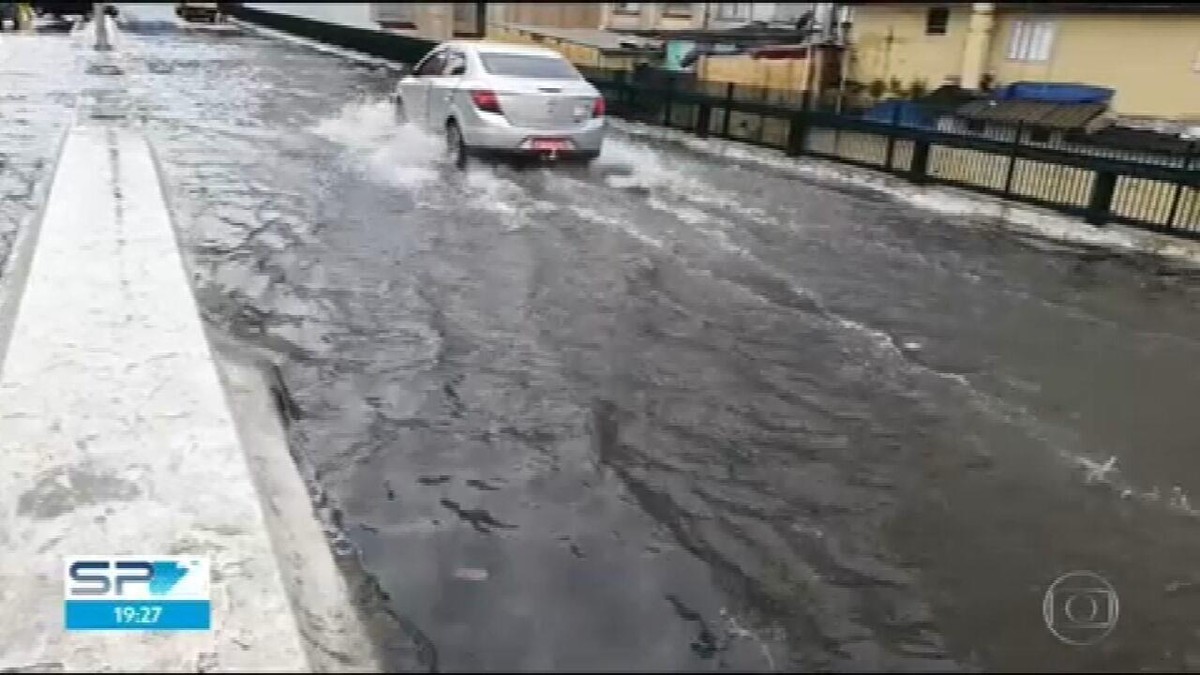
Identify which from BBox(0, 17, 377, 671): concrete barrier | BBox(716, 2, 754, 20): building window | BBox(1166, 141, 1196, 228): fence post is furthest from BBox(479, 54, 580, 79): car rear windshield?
BBox(716, 2, 754, 20): building window

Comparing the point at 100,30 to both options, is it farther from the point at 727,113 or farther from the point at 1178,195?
the point at 1178,195

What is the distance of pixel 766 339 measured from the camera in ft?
24.7

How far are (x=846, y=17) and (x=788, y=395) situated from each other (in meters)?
31.5

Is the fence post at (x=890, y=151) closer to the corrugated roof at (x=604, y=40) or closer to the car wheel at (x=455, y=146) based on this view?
the car wheel at (x=455, y=146)

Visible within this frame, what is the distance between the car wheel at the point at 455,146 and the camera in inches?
531

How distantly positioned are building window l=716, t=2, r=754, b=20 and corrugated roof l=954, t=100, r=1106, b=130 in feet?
74.6

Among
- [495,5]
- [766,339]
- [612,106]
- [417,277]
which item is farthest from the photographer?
[495,5]

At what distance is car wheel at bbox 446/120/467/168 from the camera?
13484 mm

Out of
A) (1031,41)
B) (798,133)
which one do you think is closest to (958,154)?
(798,133)

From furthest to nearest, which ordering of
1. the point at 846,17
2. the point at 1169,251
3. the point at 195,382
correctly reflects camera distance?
the point at 846,17 → the point at 1169,251 → the point at 195,382

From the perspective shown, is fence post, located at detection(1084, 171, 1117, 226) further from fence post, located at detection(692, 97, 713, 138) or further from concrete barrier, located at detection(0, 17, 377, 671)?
concrete barrier, located at detection(0, 17, 377, 671)

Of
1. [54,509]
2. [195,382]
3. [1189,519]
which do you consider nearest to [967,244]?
[1189,519]

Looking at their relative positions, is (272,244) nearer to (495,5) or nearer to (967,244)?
(967,244)

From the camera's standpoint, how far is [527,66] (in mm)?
13938
